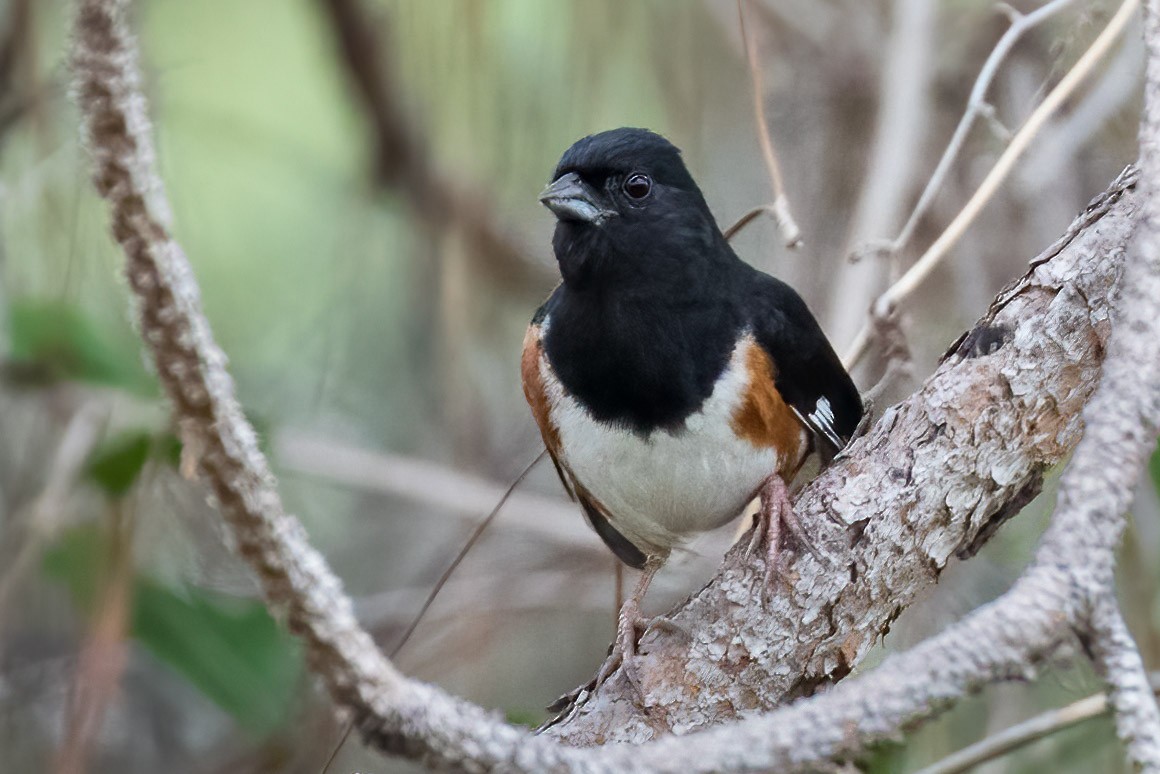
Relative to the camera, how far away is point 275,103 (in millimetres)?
4031

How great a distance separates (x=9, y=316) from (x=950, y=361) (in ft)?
5.56

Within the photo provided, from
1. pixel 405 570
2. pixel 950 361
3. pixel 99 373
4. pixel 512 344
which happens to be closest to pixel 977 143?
pixel 512 344

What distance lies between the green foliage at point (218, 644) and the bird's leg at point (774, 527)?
0.96 meters

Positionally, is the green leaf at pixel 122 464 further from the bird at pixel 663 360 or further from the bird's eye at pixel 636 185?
the bird's eye at pixel 636 185

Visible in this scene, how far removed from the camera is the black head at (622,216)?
202 cm

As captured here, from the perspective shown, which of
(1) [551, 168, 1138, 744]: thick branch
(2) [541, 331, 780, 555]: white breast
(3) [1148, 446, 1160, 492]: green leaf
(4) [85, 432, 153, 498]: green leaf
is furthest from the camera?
(4) [85, 432, 153, 498]: green leaf

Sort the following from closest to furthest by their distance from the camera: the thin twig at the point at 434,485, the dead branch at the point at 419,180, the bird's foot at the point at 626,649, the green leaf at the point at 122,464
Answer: the bird's foot at the point at 626,649, the green leaf at the point at 122,464, the thin twig at the point at 434,485, the dead branch at the point at 419,180

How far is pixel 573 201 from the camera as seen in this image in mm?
1995

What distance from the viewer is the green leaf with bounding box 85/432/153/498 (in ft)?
7.31

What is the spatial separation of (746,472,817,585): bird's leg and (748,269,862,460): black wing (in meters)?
0.32

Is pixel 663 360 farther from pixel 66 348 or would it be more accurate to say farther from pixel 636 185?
pixel 66 348

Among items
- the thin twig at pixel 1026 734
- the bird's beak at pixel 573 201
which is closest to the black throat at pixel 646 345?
the bird's beak at pixel 573 201

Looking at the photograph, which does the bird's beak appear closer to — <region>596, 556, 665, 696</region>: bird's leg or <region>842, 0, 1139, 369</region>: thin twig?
<region>842, 0, 1139, 369</region>: thin twig

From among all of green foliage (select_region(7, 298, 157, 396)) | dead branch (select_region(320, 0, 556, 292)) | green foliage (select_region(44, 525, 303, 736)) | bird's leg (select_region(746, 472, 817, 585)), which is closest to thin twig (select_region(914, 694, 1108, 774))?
bird's leg (select_region(746, 472, 817, 585))
